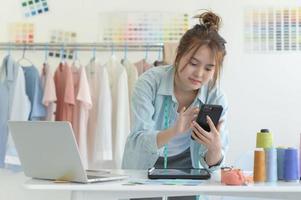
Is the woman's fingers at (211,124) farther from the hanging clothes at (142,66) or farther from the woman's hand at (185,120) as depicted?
the hanging clothes at (142,66)

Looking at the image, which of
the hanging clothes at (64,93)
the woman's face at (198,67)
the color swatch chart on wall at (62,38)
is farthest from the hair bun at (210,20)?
the color swatch chart on wall at (62,38)

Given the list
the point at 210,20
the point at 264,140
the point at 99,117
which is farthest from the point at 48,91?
the point at 264,140

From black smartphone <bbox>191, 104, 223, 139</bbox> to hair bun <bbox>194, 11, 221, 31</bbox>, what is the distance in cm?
35

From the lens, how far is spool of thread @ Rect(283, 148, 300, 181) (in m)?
1.37

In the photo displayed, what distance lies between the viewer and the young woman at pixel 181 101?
5.17 ft

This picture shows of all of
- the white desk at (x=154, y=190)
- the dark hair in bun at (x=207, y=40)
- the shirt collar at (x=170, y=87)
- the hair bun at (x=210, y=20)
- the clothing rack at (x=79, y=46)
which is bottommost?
the white desk at (x=154, y=190)

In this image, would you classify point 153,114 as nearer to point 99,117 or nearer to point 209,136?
point 209,136

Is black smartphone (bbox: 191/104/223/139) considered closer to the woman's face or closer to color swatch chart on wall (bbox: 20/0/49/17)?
the woman's face

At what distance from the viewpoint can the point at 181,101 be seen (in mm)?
1700

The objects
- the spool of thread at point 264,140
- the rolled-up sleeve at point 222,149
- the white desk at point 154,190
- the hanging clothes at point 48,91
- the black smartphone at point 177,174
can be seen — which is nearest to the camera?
the white desk at point 154,190

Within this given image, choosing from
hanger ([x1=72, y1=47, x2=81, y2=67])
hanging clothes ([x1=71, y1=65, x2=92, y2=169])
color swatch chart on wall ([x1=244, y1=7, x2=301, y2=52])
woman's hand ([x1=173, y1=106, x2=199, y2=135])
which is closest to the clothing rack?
hanger ([x1=72, y1=47, x2=81, y2=67])

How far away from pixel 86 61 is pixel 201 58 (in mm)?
1620

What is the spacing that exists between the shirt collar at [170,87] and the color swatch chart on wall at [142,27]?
1429 millimetres

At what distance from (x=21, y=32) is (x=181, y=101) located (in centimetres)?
178
